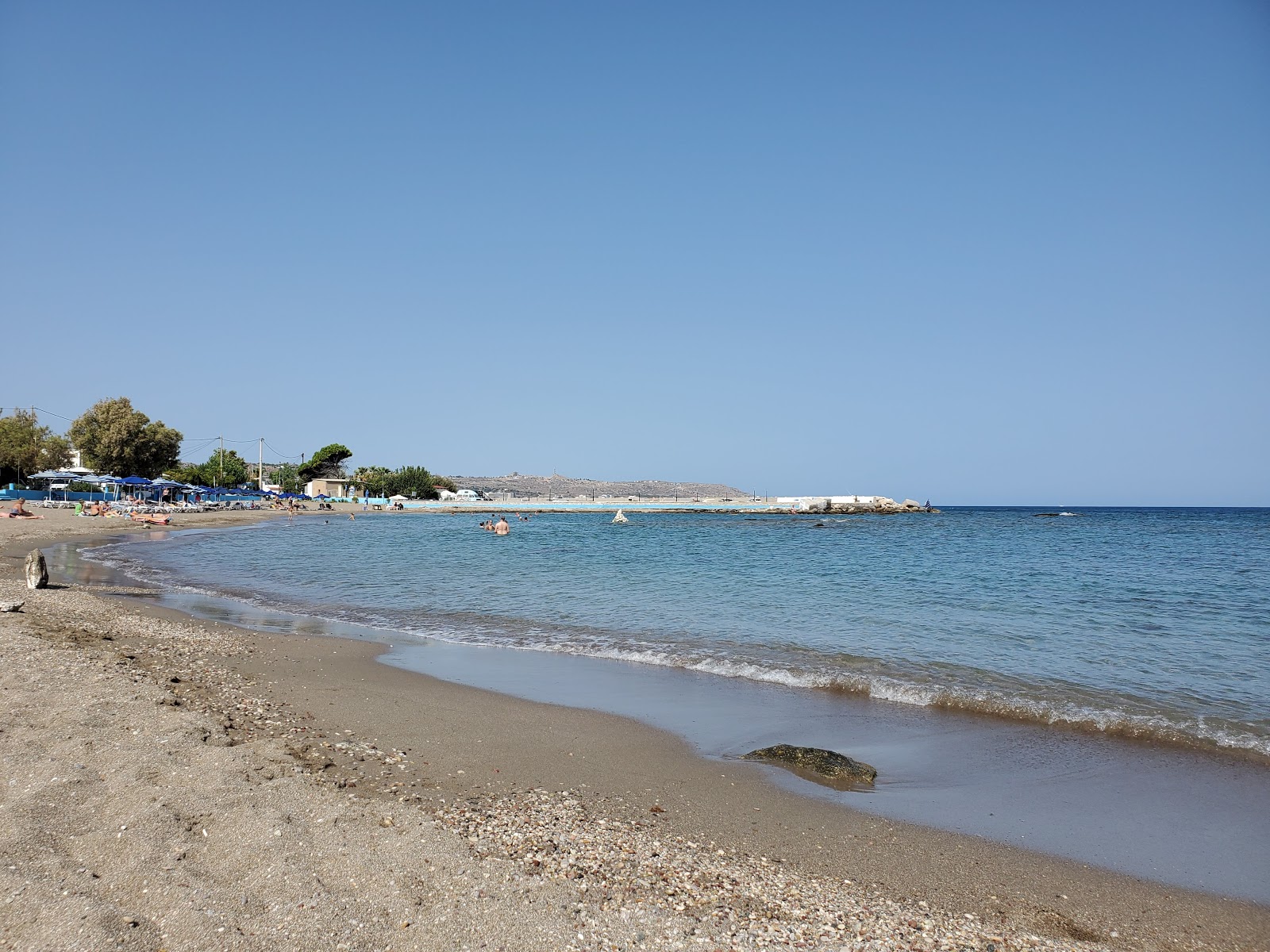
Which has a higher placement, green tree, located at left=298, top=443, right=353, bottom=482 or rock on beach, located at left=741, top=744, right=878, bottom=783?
green tree, located at left=298, top=443, right=353, bottom=482

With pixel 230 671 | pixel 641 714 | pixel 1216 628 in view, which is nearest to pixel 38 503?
pixel 230 671

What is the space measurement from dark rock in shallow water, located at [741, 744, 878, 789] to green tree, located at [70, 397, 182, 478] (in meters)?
75.9

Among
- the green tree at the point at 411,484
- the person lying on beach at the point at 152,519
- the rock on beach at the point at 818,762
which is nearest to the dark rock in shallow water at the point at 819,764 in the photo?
the rock on beach at the point at 818,762

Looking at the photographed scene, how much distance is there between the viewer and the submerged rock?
51.1 feet

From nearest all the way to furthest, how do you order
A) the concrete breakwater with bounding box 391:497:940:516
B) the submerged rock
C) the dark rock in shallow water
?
the dark rock in shallow water → the submerged rock → the concrete breakwater with bounding box 391:497:940:516

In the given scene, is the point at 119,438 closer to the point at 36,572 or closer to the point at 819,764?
the point at 36,572

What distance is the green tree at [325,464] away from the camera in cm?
11438

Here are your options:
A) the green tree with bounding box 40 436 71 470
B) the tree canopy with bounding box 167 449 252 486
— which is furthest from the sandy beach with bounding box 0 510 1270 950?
the tree canopy with bounding box 167 449 252 486

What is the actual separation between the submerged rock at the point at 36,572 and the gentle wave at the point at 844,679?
3994 mm

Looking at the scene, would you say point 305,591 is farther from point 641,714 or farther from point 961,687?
point 961,687

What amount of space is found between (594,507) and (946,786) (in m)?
125

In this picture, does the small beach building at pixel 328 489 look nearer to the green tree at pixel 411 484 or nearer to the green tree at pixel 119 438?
the green tree at pixel 411 484

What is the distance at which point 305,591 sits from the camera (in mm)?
18562

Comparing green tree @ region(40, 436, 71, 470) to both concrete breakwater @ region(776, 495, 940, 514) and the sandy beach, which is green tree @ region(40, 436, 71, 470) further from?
concrete breakwater @ region(776, 495, 940, 514)
